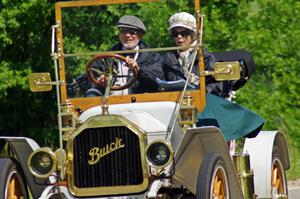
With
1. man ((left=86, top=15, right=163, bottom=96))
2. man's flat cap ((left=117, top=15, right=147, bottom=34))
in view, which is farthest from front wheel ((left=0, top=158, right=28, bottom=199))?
man's flat cap ((left=117, top=15, right=147, bottom=34))

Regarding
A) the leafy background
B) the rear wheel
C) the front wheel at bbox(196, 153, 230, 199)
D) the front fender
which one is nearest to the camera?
the front wheel at bbox(196, 153, 230, 199)

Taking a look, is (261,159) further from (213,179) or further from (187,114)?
(213,179)

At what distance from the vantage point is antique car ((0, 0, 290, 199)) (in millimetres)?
8320

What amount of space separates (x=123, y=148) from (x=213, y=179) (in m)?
0.70

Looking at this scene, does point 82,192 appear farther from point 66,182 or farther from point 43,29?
point 43,29

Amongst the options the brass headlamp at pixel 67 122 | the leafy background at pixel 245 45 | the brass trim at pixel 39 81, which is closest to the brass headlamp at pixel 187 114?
the brass headlamp at pixel 67 122

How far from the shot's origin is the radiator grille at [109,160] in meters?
8.32

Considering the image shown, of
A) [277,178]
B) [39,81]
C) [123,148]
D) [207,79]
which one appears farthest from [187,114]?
[277,178]

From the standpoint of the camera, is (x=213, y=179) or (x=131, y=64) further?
(x=131, y=64)

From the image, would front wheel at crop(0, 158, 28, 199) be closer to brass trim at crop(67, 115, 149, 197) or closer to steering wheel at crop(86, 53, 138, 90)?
brass trim at crop(67, 115, 149, 197)

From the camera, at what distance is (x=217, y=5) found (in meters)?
18.0

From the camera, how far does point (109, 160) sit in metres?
8.34

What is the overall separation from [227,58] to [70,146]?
266cm

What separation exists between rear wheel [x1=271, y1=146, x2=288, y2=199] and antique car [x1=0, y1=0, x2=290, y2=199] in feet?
1.92
